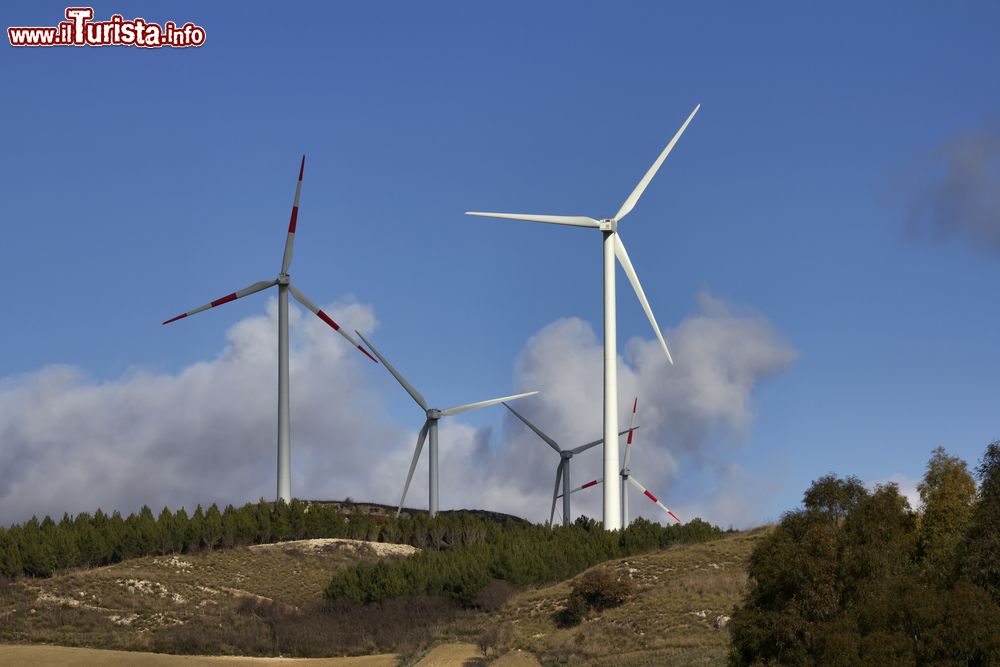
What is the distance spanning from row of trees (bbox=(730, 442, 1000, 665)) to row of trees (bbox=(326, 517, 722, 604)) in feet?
141

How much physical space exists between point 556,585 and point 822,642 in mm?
41219

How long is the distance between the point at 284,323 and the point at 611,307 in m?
39.4

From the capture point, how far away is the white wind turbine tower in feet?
325

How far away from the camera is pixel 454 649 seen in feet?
252

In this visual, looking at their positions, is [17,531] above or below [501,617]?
above

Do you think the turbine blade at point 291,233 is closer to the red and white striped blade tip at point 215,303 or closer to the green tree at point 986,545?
the red and white striped blade tip at point 215,303

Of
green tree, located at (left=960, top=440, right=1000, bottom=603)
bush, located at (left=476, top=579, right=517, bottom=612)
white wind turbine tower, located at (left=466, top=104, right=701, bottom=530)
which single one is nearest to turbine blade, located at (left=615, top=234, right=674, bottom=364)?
white wind turbine tower, located at (left=466, top=104, right=701, bottom=530)

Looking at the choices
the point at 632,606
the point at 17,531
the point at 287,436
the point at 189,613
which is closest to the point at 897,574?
the point at 632,606

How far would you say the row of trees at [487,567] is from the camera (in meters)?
99.9

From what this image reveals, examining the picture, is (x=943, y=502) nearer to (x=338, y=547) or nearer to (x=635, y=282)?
(x=635, y=282)

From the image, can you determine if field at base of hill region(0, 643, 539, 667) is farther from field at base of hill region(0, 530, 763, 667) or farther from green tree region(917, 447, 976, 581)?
green tree region(917, 447, 976, 581)

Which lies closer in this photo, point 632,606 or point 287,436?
point 632,606

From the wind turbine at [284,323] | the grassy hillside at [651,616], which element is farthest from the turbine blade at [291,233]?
the grassy hillside at [651,616]

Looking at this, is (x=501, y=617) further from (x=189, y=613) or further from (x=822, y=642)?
(x=822, y=642)
